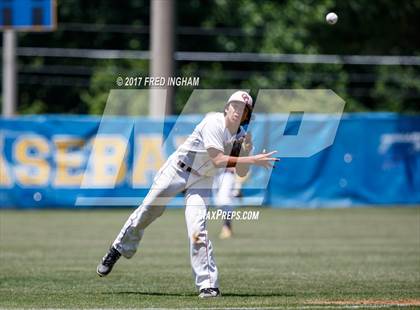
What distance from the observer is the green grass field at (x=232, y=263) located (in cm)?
1041

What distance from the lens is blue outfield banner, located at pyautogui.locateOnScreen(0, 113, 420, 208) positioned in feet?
85.7

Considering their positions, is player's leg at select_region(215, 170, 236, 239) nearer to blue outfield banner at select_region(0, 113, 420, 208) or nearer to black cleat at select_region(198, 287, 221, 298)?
blue outfield banner at select_region(0, 113, 420, 208)

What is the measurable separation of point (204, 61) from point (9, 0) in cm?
1673

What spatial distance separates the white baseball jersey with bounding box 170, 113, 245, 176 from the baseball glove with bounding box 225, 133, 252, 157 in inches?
2.4

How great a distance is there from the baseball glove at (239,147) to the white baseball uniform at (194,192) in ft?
0.23

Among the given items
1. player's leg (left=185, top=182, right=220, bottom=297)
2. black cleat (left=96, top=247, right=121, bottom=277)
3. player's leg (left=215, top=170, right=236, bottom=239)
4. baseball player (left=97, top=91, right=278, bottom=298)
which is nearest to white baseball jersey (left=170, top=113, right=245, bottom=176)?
baseball player (left=97, top=91, right=278, bottom=298)

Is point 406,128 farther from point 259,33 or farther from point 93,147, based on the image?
point 259,33

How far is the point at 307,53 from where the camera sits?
3828 centimetres

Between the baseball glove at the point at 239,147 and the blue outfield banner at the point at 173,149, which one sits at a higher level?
the baseball glove at the point at 239,147

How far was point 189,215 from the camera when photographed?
34.2 ft

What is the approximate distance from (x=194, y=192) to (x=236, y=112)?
1056 mm

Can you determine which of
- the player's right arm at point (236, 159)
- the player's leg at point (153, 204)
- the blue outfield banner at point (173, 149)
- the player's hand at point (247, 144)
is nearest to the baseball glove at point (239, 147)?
the player's hand at point (247, 144)

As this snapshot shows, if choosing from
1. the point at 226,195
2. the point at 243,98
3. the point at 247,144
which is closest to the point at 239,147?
the point at 247,144

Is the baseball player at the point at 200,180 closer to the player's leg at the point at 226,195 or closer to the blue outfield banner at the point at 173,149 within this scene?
the player's leg at the point at 226,195
